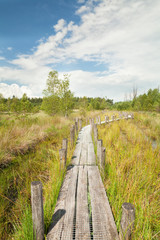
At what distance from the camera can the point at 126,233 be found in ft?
5.06

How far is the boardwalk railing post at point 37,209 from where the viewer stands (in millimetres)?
1603

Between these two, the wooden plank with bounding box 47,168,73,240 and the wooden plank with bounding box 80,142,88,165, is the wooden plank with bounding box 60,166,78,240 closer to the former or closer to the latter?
the wooden plank with bounding box 47,168,73,240

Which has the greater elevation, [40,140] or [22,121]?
[22,121]

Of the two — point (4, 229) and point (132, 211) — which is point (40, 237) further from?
point (132, 211)

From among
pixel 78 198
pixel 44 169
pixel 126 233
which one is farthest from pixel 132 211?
pixel 44 169

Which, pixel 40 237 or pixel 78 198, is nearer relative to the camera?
pixel 40 237

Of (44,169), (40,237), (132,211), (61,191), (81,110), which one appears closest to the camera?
(132,211)

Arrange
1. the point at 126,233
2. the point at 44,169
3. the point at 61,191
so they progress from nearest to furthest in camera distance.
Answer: the point at 126,233
the point at 61,191
the point at 44,169

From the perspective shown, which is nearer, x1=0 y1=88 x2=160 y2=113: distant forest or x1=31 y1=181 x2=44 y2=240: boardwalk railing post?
x1=31 y1=181 x2=44 y2=240: boardwalk railing post

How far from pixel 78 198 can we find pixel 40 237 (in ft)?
2.93

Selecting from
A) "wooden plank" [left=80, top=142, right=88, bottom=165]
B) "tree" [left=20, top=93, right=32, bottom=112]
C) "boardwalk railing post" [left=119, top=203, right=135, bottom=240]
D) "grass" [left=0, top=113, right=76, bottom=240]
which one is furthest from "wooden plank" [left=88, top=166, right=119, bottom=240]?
"tree" [left=20, top=93, right=32, bottom=112]

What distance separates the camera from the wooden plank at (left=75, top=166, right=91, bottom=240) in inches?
68.3

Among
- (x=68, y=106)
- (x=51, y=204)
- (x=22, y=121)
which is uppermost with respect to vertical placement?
(x=68, y=106)

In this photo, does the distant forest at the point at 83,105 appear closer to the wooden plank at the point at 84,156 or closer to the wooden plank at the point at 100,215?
the wooden plank at the point at 84,156
